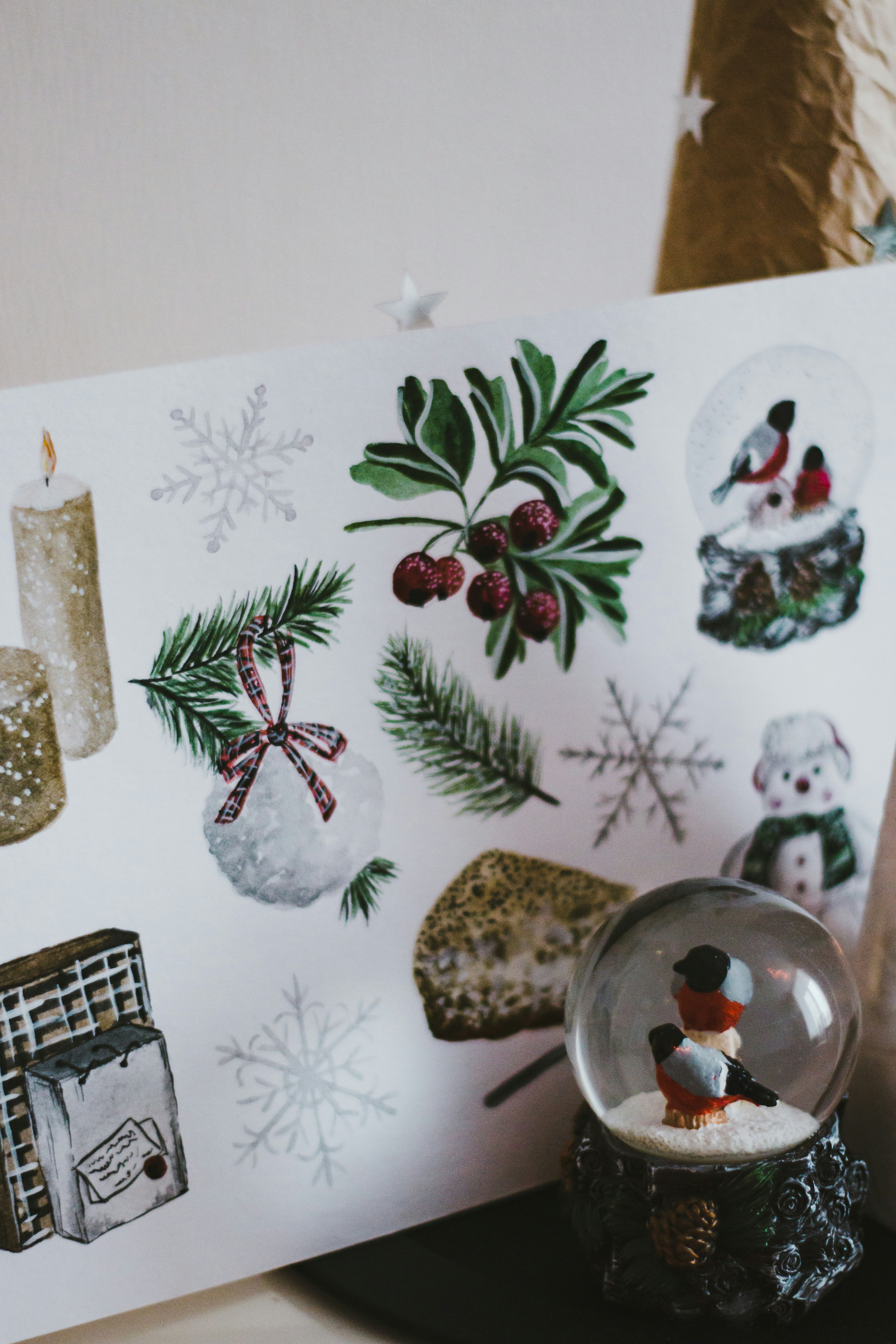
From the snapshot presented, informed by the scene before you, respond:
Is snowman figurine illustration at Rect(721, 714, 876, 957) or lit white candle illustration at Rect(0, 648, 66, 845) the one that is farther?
snowman figurine illustration at Rect(721, 714, 876, 957)

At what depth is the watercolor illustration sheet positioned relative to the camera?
0.41m

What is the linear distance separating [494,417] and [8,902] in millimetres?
261

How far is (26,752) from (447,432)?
0.20 metres

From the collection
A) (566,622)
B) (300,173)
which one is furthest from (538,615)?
(300,173)

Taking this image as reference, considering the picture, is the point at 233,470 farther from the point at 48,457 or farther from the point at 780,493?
the point at 780,493

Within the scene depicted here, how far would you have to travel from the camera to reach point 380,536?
17.1 inches

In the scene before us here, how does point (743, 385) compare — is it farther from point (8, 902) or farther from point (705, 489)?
point (8, 902)

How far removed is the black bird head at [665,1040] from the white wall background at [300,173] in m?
0.18

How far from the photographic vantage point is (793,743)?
20.5 inches

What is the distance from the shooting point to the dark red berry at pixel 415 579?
0.44m

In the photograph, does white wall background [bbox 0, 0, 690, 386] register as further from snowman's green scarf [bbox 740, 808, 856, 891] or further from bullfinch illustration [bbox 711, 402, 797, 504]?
snowman's green scarf [bbox 740, 808, 856, 891]

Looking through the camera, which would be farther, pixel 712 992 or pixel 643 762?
pixel 643 762

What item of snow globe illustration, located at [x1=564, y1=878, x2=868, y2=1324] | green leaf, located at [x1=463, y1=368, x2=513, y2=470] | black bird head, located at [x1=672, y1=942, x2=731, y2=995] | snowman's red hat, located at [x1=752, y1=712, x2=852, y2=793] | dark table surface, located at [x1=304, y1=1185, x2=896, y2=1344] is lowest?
dark table surface, located at [x1=304, y1=1185, x2=896, y2=1344]

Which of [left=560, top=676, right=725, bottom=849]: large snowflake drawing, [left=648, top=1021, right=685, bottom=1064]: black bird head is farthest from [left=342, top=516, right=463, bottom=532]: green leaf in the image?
[left=648, top=1021, right=685, bottom=1064]: black bird head
